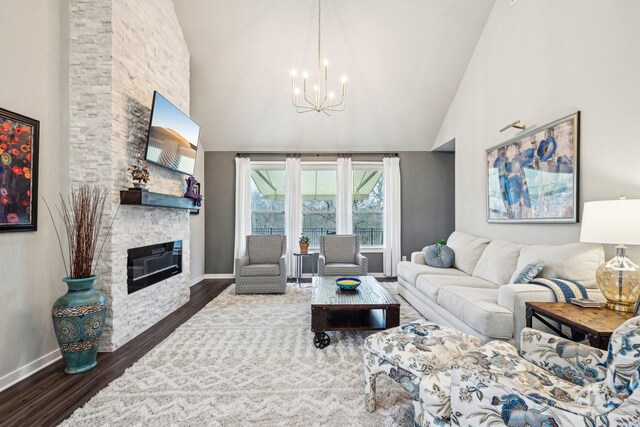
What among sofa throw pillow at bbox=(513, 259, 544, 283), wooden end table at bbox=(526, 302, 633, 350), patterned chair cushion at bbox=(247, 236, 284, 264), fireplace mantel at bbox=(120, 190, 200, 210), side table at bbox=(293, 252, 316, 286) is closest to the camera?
wooden end table at bbox=(526, 302, 633, 350)

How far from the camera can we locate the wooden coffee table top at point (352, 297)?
288cm

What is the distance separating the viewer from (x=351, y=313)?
3.24m

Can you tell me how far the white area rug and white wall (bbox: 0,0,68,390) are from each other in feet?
2.60

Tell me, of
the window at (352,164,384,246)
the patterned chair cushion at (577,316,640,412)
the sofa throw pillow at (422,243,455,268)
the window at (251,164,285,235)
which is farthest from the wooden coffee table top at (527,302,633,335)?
the window at (251,164,285,235)

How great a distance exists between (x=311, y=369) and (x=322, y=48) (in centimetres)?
436

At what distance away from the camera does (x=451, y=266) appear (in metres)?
Answer: 4.30

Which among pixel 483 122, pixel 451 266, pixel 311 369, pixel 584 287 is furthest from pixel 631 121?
pixel 311 369

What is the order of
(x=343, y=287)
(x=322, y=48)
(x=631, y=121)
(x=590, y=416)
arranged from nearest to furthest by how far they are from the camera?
1. (x=590, y=416)
2. (x=631, y=121)
3. (x=343, y=287)
4. (x=322, y=48)

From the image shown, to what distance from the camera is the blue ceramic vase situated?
239cm

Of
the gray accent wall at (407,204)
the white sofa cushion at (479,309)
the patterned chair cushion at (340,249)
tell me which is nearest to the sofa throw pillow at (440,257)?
the white sofa cushion at (479,309)

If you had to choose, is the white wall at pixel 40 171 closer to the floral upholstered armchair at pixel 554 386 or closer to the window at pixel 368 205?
the floral upholstered armchair at pixel 554 386

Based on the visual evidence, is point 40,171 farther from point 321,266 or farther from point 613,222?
point 613,222

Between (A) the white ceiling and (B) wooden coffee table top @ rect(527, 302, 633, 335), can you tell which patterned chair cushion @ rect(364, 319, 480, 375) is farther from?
(A) the white ceiling

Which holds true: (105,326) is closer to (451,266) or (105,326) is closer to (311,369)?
Result: (311,369)
